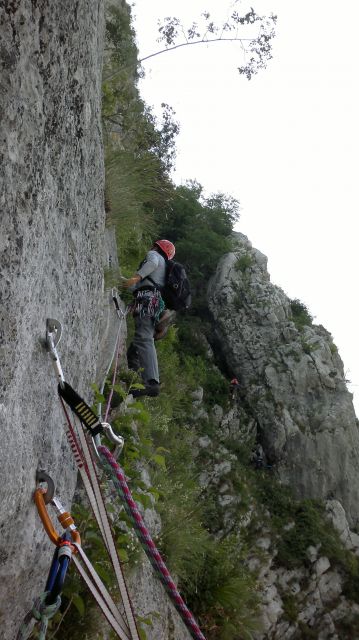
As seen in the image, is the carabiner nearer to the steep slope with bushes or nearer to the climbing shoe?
the steep slope with bushes

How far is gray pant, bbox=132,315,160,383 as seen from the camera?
604cm

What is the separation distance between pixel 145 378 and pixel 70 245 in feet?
11.6

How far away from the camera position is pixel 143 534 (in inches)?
82.3

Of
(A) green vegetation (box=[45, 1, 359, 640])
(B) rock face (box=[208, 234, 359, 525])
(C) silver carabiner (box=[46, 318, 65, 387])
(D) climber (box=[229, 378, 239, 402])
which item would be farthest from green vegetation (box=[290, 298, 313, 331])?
(C) silver carabiner (box=[46, 318, 65, 387])

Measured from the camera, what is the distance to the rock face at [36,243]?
1.93m

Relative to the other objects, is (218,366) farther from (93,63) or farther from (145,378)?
(93,63)

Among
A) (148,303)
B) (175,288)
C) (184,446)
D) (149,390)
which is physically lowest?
(184,446)

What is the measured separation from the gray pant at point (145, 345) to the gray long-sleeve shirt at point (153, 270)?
412 mm

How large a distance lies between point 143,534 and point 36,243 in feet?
4.08

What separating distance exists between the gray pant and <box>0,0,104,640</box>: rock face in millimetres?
3109

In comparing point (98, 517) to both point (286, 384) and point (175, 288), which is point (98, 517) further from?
point (286, 384)

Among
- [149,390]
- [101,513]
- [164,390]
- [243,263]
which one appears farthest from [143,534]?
[243,263]

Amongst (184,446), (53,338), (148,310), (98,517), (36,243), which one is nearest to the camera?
(98,517)

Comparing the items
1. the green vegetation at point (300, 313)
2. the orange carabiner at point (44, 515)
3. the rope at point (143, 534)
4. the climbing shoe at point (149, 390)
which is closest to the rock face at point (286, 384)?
the green vegetation at point (300, 313)
